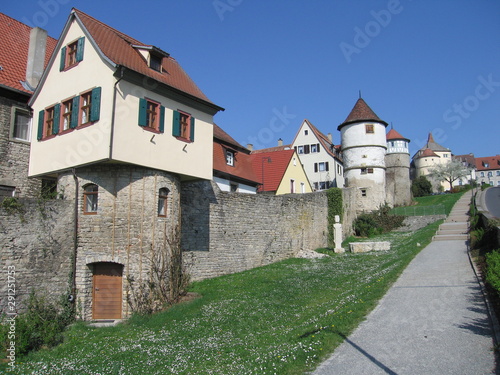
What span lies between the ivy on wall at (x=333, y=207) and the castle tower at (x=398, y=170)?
25.1 metres

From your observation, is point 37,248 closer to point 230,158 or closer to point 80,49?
point 80,49

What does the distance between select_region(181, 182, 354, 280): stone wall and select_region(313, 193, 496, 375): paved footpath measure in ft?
29.2

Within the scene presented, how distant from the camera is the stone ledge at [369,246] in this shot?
2553cm

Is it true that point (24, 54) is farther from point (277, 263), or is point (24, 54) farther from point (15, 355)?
point (277, 263)

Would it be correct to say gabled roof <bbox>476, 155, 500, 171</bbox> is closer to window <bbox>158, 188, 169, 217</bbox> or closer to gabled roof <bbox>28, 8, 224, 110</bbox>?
gabled roof <bbox>28, 8, 224, 110</bbox>

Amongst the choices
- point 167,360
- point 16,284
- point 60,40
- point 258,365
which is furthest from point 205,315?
point 60,40

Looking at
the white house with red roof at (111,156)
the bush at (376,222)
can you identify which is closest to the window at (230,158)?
the white house with red roof at (111,156)

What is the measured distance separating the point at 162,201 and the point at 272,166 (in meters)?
20.6

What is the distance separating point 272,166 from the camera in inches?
1388

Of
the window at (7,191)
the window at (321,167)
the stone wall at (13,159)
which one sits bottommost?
the window at (7,191)

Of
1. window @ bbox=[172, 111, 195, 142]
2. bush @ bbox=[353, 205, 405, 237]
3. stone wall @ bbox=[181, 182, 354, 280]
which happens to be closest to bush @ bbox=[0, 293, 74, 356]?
stone wall @ bbox=[181, 182, 354, 280]

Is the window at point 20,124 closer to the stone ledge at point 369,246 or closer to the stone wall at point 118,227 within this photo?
the stone wall at point 118,227

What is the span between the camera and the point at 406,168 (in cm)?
5866

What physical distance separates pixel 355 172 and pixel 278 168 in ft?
34.7
